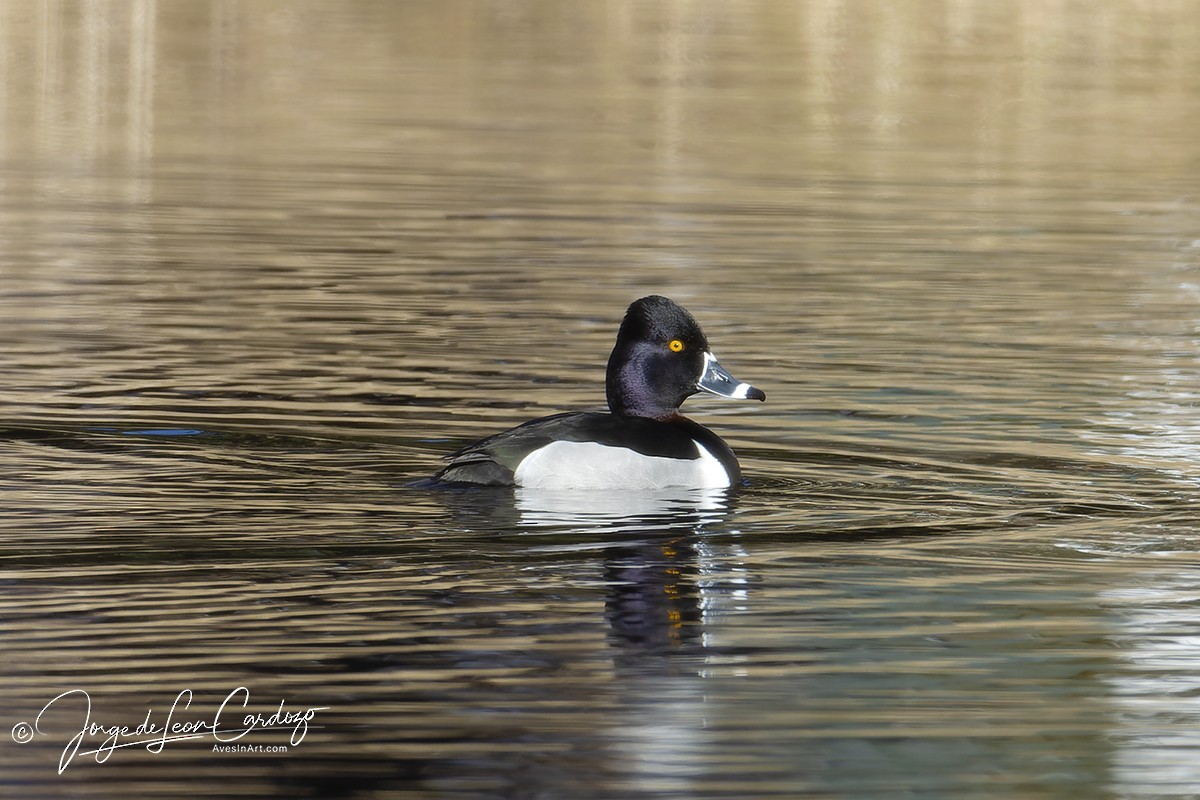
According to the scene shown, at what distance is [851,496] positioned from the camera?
36.1ft

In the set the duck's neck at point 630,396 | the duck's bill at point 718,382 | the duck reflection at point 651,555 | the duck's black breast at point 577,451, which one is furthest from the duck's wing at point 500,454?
the duck's bill at point 718,382

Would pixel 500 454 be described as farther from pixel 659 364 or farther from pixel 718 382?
pixel 718 382

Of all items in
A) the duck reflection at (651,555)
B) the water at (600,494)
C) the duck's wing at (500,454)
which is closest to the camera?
the water at (600,494)

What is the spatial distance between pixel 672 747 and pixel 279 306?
406 inches

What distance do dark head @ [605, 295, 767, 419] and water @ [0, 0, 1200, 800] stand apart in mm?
542

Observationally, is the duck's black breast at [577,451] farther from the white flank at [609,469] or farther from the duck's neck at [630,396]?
the duck's neck at [630,396]

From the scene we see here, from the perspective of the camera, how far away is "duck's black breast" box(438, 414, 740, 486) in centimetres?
1087

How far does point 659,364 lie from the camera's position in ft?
38.6

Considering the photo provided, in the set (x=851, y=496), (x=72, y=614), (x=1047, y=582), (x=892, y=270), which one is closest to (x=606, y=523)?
(x=851, y=496)

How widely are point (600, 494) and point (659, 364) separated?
1046mm

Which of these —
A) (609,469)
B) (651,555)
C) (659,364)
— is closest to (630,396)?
(659,364)

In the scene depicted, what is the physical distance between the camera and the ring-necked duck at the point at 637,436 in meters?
10.9

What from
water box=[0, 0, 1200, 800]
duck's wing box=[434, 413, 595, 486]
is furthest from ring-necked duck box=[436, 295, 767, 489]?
water box=[0, 0, 1200, 800]

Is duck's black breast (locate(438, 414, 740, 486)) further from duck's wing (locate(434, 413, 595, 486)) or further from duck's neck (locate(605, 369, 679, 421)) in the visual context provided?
duck's neck (locate(605, 369, 679, 421))
